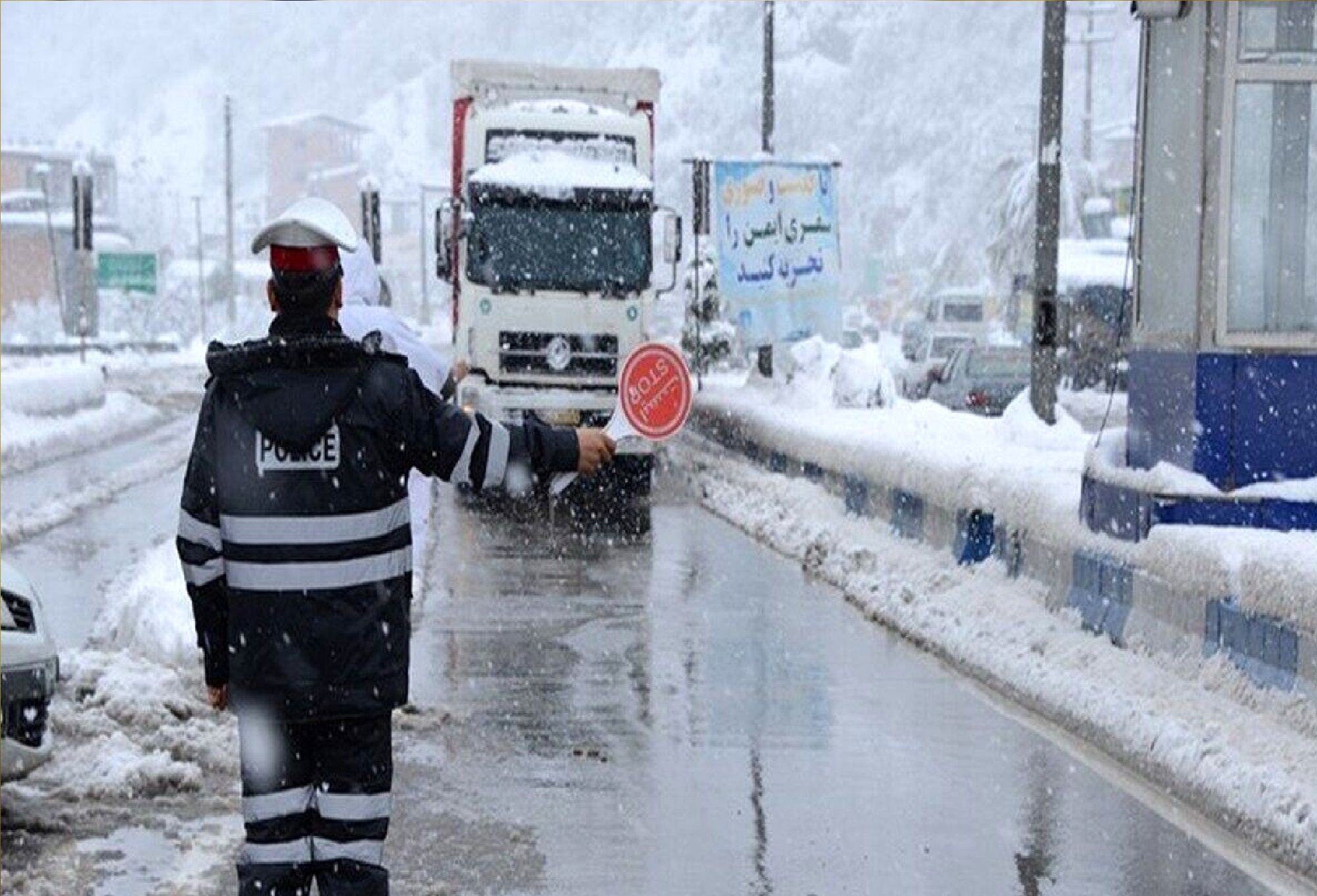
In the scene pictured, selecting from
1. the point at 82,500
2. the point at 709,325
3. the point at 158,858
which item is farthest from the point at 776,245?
the point at 158,858

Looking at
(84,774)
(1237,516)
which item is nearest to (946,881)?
(84,774)

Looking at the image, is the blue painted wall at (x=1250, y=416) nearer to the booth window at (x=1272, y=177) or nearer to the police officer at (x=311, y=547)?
the booth window at (x=1272, y=177)

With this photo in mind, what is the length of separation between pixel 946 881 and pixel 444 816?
1975 mm

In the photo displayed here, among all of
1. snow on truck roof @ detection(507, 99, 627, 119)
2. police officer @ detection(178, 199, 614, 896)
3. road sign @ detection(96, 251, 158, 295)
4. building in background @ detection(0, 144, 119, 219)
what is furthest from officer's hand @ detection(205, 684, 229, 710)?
building in background @ detection(0, 144, 119, 219)

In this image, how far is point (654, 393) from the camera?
20.0ft

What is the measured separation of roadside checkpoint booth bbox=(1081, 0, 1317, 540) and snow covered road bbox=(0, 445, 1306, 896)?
1.74 metres

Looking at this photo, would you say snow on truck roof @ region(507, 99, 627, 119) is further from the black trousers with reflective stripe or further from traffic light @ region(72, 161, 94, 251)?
the black trousers with reflective stripe

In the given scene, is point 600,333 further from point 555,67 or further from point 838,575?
point 838,575

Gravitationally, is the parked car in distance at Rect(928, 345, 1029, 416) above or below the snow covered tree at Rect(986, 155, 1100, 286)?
below

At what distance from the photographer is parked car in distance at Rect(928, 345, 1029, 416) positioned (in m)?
36.4

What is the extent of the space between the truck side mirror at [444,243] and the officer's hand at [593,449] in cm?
1873

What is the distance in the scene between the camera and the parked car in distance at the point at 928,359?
140 ft

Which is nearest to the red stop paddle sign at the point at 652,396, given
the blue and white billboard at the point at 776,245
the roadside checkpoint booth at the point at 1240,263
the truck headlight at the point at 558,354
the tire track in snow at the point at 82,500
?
the roadside checkpoint booth at the point at 1240,263

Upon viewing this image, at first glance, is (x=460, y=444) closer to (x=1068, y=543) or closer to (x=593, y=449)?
(x=593, y=449)
